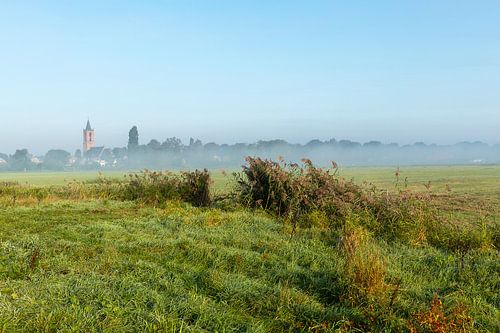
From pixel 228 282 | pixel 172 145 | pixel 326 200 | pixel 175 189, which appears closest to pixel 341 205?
pixel 326 200

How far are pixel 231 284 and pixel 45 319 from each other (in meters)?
2.49

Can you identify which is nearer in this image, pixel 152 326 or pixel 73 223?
pixel 152 326

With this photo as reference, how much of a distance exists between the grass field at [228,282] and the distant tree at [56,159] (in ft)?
614

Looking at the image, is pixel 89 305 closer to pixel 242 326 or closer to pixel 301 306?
pixel 242 326

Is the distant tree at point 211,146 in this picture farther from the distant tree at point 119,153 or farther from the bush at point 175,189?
the bush at point 175,189

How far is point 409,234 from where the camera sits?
10234 mm

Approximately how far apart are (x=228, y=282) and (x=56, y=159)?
7895 inches

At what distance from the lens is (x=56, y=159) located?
18612 cm

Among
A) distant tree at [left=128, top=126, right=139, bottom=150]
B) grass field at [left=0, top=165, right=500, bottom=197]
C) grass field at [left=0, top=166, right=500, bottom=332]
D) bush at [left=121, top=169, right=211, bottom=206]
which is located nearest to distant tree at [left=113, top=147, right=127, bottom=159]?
distant tree at [left=128, top=126, right=139, bottom=150]

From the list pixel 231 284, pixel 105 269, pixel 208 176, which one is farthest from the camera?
pixel 208 176

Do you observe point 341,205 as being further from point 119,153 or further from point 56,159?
point 56,159

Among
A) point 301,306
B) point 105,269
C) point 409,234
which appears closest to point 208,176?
point 409,234

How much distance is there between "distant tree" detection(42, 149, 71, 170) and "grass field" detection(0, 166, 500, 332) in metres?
187

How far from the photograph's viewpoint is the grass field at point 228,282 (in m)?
4.72
